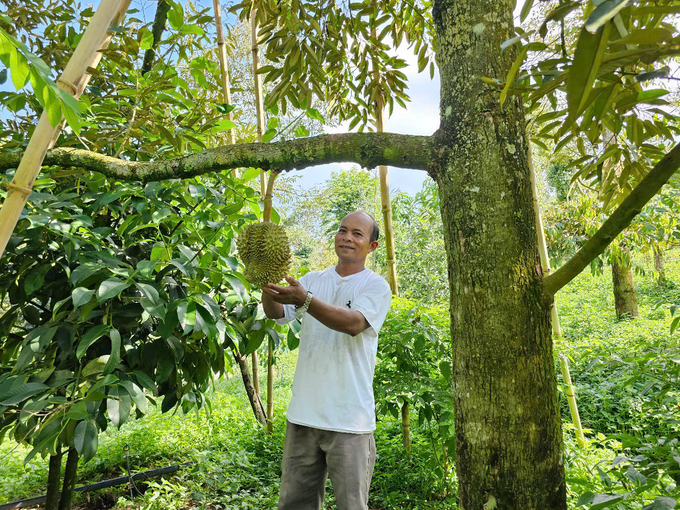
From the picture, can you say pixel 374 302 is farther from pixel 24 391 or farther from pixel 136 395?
pixel 24 391

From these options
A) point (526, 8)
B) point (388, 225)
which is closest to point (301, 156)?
point (526, 8)

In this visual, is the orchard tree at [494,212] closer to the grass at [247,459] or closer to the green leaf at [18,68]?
the green leaf at [18,68]

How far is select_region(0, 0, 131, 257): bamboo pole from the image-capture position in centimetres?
96

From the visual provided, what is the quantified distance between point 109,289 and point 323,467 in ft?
3.27

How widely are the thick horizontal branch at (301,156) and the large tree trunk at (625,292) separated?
665 cm

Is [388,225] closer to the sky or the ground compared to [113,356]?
closer to the sky

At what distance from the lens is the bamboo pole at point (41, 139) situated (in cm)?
96

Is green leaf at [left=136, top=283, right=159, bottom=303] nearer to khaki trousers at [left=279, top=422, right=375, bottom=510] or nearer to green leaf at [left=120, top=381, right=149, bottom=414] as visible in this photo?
green leaf at [left=120, top=381, right=149, bottom=414]

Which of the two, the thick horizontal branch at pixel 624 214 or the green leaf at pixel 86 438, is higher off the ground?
the thick horizontal branch at pixel 624 214

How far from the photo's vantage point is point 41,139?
0.97 m

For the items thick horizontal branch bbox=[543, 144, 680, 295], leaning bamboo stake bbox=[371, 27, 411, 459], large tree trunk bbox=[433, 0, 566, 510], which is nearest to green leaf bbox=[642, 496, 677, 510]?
large tree trunk bbox=[433, 0, 566, 510]

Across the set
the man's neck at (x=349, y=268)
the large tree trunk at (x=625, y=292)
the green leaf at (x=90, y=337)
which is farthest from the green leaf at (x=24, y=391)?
the large tree trunk at (x=625, y=292)

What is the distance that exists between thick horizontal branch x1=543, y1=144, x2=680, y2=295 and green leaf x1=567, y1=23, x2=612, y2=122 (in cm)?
29

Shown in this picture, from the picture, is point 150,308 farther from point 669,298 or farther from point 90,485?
point 669,298
